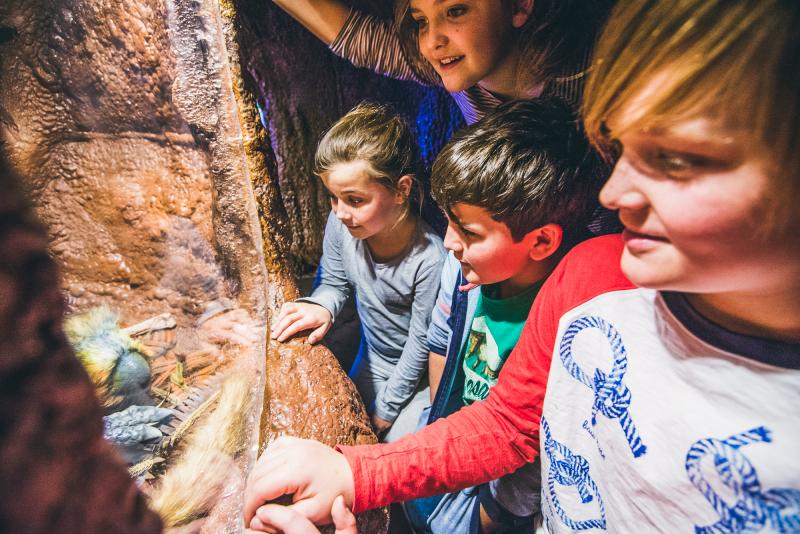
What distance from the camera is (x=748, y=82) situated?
444mm

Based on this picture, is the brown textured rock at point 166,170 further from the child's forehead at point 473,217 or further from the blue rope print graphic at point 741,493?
the blue rope print graphic at point 741,493

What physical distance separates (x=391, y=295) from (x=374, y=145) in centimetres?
76

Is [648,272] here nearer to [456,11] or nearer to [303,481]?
[303,481]

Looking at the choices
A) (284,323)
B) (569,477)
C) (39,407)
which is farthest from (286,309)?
(39,407)

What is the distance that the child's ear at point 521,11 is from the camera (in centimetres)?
121

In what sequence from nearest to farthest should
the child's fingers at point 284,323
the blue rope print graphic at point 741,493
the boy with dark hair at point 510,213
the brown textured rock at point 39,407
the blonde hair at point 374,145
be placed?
the brown textured rock at point 39,407, the blue rope print graphic at point 741,493, the boy with dark hair at point 510,213, the child's fingers at point 284,323, the blonde hair at point 374,145

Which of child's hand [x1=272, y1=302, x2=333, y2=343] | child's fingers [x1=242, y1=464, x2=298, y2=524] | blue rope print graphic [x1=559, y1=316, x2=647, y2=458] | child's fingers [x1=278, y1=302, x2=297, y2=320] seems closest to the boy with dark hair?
blue rope print graphic [x1=559, y1=316, x2=647, y2=458]

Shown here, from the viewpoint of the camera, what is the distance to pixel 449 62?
4.33 feet

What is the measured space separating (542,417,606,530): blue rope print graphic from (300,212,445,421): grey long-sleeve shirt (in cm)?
87

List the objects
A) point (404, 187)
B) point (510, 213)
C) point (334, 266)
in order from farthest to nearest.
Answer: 1. point (334, 266)
2. point (404, 187)
3. point (510, 213)

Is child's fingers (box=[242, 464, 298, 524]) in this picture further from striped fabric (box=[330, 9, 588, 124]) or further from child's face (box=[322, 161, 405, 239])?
striped fabric (box=[330, 9, 588, 124])

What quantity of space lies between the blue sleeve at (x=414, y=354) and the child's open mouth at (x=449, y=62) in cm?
87

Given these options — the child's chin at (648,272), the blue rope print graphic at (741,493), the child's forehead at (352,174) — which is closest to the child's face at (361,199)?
the child's forehead at (352,174)

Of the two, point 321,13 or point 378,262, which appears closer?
point 321,13
